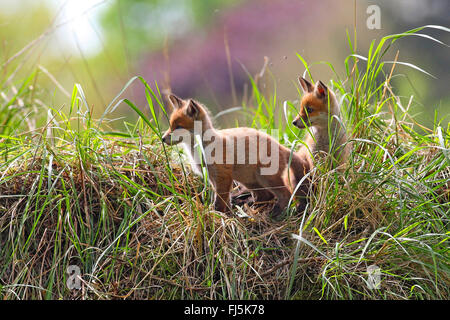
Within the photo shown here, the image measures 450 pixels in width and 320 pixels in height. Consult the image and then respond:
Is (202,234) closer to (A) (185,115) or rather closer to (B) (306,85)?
(A) (185,115)

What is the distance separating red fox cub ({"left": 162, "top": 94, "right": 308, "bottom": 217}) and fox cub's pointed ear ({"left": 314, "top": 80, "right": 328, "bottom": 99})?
0.55 metres

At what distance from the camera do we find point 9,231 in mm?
3232

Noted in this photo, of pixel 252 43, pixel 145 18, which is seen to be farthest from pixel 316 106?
pixel 145 18

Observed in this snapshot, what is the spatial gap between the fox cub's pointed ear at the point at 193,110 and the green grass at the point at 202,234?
51 cm

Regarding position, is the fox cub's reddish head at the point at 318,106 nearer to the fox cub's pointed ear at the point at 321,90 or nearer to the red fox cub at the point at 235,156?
the fox cub's pointed ear at the point at 321,90

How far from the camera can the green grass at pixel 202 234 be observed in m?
2.96

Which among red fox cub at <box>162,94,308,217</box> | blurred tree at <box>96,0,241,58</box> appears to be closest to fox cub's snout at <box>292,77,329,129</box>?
red fox cub at <box>162,94,308,217</box>

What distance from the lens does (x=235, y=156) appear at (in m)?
3.97

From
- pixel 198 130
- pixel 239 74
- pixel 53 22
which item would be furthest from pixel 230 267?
pixel 239 74

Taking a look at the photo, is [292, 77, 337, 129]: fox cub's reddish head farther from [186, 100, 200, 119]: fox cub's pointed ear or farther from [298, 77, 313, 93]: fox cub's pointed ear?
[186, 100, 200, 119]: fox cub's pointed ear

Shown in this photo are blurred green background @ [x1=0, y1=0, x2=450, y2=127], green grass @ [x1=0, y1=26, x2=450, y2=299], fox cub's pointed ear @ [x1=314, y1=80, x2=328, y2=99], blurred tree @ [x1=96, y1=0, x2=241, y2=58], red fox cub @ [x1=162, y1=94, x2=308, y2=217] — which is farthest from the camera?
blurred tree @ [x1=96, y1=0, x2=241, y2=58]

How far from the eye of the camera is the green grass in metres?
2.96

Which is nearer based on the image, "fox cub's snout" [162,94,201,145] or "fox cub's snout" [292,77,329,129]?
"fox cub's snout" [162,94,201,145]
